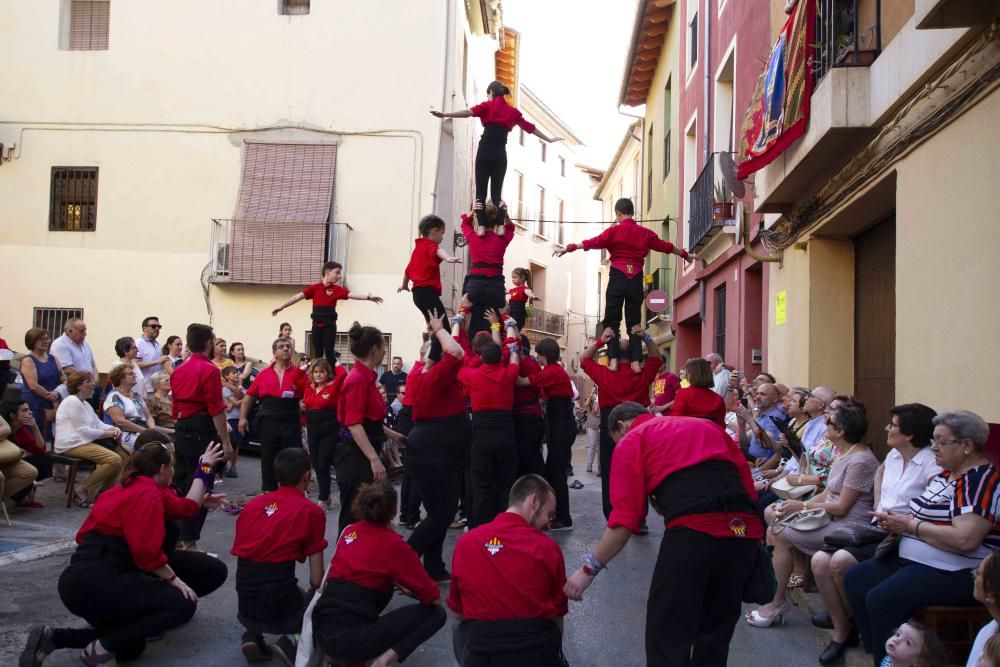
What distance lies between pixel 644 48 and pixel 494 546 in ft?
75.8

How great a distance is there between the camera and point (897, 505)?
19.4 ft

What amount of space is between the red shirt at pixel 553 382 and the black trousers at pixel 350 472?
7.87 feet

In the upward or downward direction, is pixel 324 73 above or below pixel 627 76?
below

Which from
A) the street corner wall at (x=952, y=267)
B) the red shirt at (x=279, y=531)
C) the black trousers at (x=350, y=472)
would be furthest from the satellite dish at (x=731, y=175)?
the red shirt at (x=279, y=531)

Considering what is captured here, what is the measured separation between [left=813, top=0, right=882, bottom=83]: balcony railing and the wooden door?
1750 mm

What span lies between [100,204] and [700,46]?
1298cm

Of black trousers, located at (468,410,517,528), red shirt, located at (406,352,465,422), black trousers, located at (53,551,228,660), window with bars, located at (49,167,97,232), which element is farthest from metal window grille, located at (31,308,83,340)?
black trousers, located at (53,551,228,660)

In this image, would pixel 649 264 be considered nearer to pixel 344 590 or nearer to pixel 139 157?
pixel 139 157

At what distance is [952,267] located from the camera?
22.5 feet

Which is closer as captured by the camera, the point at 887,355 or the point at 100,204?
the point at 887,355

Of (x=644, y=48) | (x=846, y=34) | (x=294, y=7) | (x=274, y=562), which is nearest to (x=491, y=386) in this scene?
(x=274, y=562)

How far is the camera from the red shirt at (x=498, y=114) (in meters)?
10.6

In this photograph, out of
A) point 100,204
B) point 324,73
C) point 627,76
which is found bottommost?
point 100,204

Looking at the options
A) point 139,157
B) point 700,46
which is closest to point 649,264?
point 700,46
